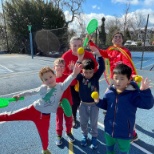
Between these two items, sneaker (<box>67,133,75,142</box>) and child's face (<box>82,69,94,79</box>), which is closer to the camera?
child's face (<box>82,69,94,79</box>)

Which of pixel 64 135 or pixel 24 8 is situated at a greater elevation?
pixel 24 8

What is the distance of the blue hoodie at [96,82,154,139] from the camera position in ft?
6.53

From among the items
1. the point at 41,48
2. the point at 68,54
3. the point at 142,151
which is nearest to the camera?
the point at 142,151

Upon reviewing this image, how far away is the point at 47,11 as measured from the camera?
21.5m

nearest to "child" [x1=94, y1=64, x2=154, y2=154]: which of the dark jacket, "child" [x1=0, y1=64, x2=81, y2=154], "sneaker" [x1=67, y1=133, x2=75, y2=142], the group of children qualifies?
the group of children

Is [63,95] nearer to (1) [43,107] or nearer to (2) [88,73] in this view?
(1) [43,107]

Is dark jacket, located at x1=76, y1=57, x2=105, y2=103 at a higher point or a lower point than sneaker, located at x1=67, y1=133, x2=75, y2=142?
higher

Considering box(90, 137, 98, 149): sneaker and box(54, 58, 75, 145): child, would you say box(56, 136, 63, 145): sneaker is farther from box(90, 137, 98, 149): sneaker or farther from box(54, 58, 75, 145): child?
box(90, 137, 98, 149): sneaker

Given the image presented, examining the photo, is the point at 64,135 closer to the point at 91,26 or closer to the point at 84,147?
the point at 84,147

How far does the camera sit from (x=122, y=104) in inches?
79.7

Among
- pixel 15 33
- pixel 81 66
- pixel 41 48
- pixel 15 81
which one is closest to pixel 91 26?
pixel 81 66

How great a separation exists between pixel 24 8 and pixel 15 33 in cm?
307

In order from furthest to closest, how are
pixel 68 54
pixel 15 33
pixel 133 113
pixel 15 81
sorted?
1. pixel 15 33
2. pixel 15 81
3. pixel 68 54
4. pixel 133 113

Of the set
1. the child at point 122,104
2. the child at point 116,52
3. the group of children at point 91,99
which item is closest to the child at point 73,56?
the group of children at point 91,99
